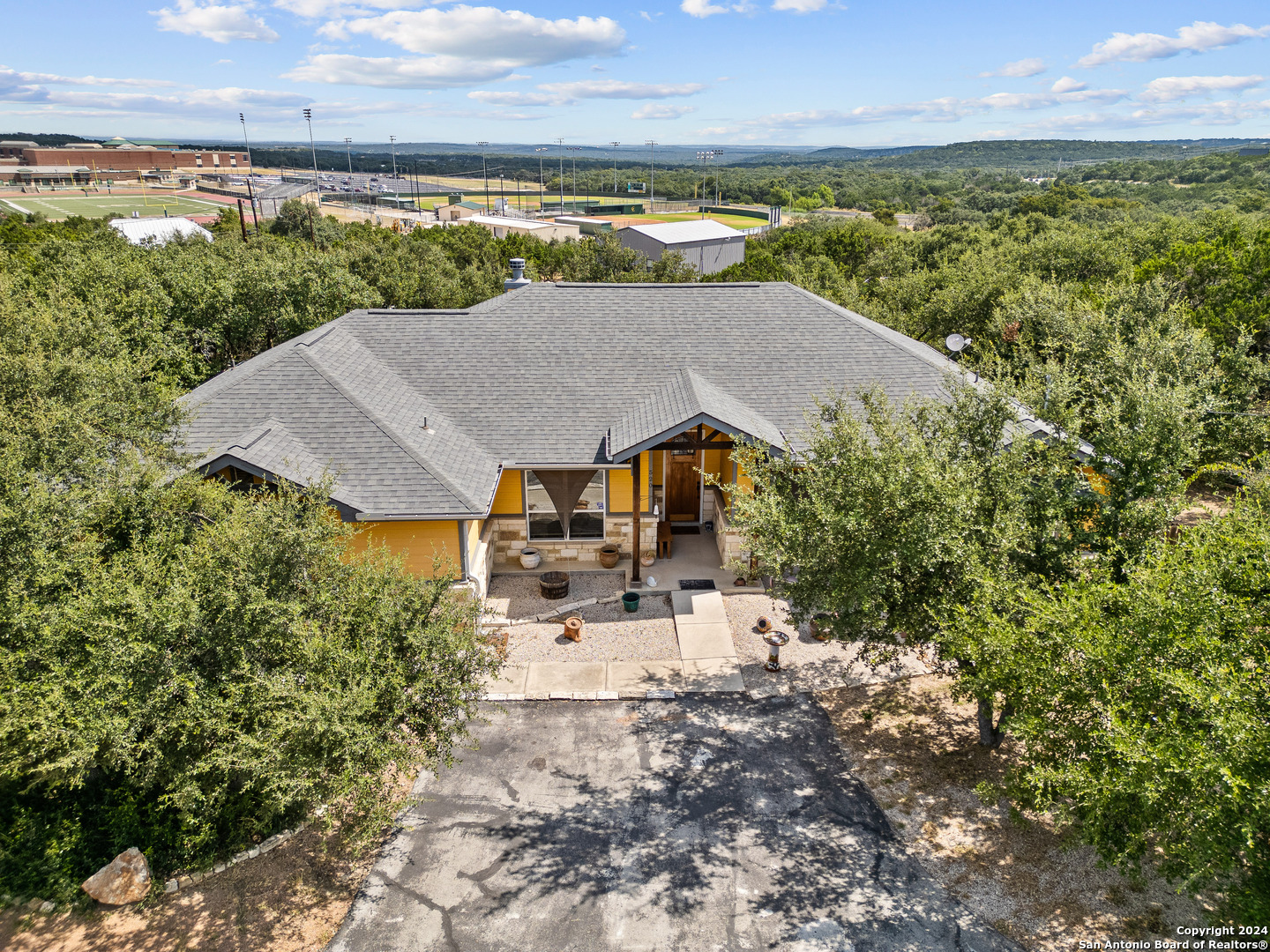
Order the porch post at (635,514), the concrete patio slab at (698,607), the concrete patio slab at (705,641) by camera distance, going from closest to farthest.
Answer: the concrete patio slab at (705,641) < the concrete patio slab at (698,607) < the porch post at (635,514)

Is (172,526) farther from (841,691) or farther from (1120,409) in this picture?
(1120,409)

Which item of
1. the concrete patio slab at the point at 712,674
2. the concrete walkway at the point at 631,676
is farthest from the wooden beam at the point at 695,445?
the concrete patio slab at the point at 712,674

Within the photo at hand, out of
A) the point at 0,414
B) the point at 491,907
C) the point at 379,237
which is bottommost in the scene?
the point at 491,907

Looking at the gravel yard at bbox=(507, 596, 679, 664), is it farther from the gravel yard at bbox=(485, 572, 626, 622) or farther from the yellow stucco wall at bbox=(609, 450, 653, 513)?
the yellow stucco wall at bbox=(609, 450, 653, 513)

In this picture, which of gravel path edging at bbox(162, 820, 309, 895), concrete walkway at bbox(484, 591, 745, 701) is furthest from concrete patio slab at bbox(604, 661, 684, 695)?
gravel path edging at bbox(162, 820, 309, 895)

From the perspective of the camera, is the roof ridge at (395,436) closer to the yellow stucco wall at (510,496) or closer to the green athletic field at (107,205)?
the yellow stucco wall at (510,496)

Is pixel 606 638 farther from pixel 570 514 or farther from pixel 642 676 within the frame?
pixel 570 514

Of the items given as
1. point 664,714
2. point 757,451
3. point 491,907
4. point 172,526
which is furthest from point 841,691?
point 172,526
